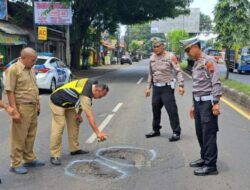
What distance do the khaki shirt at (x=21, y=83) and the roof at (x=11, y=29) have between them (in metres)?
23.1

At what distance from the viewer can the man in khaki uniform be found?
6.67 metres

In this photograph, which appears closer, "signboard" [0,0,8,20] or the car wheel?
the car wheel

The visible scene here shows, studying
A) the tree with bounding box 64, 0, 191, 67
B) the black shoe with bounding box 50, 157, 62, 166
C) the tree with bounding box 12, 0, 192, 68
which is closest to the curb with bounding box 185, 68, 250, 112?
the black shoe with bounding box 50, 157, 62, 166

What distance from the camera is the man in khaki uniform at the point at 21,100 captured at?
667 cm

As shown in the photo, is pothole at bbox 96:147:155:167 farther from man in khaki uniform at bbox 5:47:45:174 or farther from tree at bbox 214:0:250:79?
tree at bbox 214:0:250:79

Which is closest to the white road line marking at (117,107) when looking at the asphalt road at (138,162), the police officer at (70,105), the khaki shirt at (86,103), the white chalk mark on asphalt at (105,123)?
the white chalk mark on asphalt at (105,123)

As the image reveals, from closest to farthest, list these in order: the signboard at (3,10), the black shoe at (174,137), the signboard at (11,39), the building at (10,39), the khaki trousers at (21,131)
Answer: the khaki trousers at (21,131), the black shoe at (174,137), the signboard at (11,39), the building at (10,39), the signboard at (3,10)

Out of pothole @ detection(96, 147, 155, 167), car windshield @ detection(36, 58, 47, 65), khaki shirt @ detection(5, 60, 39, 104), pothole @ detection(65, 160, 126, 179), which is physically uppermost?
khaki shirt @ detection(5, 60, 39, 104)

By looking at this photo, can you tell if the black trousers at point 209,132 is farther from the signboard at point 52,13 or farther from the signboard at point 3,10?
the signboard at point 3,10

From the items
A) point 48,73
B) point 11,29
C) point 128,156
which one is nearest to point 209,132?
point 128,156

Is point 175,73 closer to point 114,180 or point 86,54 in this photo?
point 114,180

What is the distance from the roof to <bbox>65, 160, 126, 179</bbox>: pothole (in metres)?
23.1

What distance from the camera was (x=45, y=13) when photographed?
32.1 meters

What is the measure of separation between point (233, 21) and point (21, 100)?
62.8ft
